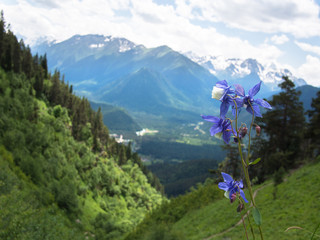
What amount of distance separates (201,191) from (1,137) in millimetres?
26882

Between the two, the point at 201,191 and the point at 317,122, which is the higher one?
the point at 317,122

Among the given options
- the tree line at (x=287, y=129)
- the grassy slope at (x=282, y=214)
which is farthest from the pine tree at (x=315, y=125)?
the grassy slope at (x=282, y=214)

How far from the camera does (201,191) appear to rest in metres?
35.2

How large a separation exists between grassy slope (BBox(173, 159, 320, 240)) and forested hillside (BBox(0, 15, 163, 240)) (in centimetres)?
1059

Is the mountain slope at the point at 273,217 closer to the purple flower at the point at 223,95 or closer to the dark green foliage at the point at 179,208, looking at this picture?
the dark green foliage at the point at 179,208

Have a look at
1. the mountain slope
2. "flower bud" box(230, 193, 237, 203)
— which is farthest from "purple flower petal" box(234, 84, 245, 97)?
the mountain slope

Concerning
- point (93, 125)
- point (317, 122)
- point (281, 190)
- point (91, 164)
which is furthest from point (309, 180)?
point (93, 125)

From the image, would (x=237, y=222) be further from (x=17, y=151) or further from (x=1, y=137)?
(x=1, y=137)

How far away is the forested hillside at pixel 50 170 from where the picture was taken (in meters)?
13.7

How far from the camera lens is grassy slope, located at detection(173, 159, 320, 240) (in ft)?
44.5

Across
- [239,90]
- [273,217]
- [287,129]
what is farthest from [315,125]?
[239,90]

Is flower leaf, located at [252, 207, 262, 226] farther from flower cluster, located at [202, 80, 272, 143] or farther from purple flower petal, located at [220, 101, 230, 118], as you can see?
purple flower petal, located at [220, 101, 230, 118]

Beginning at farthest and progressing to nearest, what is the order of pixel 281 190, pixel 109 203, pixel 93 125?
pixel 93 125 → pixel 109 203 → pixel 281 190

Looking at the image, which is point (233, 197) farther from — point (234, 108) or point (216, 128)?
point (234, 108)
